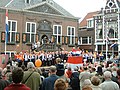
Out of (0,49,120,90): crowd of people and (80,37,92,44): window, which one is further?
(80,37,92,44): window

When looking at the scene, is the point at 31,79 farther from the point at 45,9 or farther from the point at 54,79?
the point at 45,9

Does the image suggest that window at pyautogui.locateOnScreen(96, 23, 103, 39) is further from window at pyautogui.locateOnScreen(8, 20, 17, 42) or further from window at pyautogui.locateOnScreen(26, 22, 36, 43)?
window at pyautogui.locateOnScreen(8, 20, 17, 42)

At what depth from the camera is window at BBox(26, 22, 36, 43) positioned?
32.3m

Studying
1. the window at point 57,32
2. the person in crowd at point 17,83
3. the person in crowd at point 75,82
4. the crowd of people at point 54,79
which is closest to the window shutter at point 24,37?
the window at point 57,32

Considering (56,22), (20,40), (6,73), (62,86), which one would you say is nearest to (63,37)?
(56,22)

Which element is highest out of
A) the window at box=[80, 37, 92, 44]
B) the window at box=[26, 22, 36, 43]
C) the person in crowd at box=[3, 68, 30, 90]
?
the window at box=[26, 22, 36, 43]

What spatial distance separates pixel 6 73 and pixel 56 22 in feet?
91.7

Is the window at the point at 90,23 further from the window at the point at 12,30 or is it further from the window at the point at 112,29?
the window at the point at 12,30

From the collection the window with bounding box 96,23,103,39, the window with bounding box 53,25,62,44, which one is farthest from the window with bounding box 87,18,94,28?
the window with bounding box 53,25,62,44

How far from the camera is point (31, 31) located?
32719 mm

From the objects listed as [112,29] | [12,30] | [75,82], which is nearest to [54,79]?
[75,82]

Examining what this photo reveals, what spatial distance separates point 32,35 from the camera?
32688 mm

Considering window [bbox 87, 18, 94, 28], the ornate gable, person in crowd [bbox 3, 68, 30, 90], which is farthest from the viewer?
window [bbox 87, 18, 94, 28]

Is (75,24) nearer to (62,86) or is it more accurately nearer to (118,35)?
(118,35)
